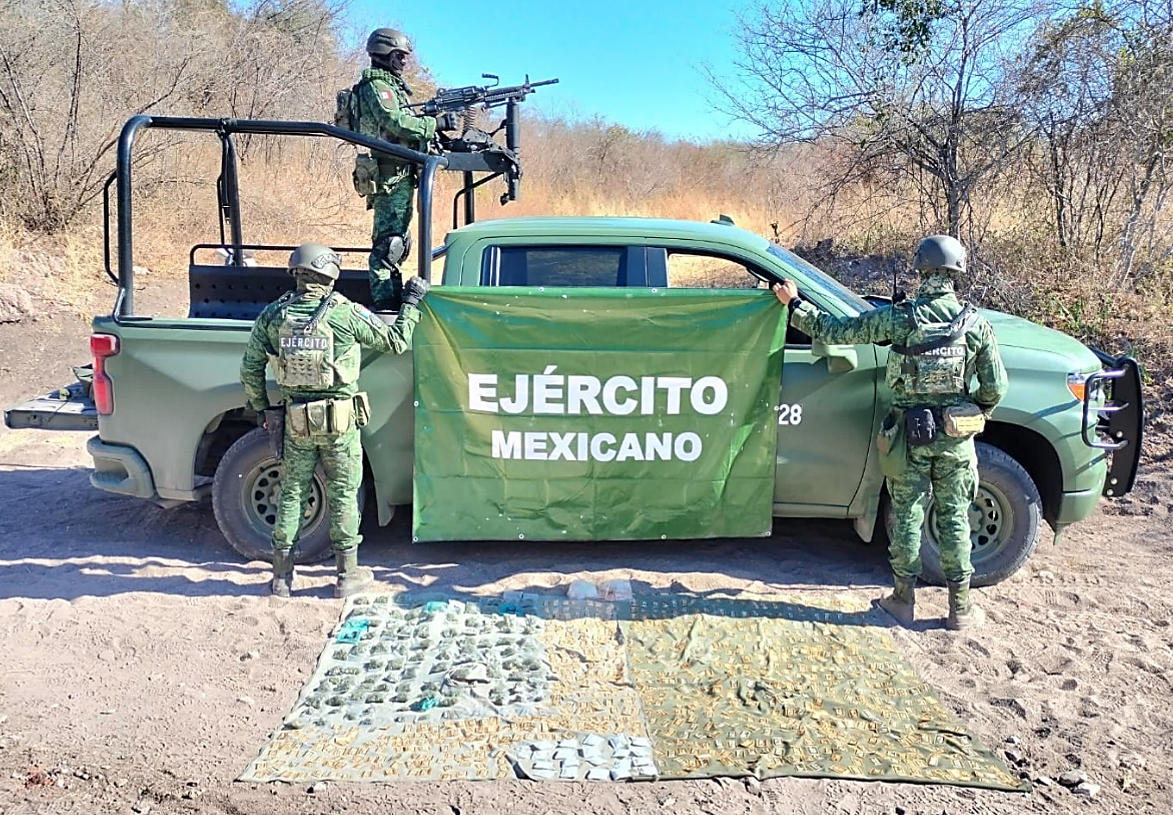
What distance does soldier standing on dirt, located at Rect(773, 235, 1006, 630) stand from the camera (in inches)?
170

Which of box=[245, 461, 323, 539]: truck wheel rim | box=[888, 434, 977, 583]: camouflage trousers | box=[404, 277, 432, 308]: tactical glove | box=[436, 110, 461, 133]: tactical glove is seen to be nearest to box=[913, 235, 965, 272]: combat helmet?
box=[888, 434, 977, 583]: camouflage trousers

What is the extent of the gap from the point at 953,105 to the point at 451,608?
8468mm

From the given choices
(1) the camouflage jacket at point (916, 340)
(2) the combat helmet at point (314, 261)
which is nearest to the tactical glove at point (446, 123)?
(2) the combat helmet at point (314, 261)

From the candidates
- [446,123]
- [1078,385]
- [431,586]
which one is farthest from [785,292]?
[446,123]

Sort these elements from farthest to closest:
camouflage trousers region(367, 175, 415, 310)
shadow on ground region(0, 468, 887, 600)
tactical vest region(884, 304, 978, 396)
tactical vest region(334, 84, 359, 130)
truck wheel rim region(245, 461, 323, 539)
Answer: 1. tactical vest region(334, 84, 359, 130)
2. camouflage trousers region(367, 175, 415, 310)
3. truck wheel rim region(245, 461, 323, 539)
4. shadow on ground region(0, 468, 887, 600)
5. tactical vest region(884, 304, 978, 396)

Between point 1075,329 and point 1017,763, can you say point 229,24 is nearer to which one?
point 1075,329

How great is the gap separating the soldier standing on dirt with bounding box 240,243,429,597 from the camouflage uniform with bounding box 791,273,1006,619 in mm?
2072

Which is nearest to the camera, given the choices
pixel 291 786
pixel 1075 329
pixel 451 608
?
pixel 291 786

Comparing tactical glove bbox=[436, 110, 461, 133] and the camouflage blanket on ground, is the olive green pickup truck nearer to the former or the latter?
the camouflage blanket on ground

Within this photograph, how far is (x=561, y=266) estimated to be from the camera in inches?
195

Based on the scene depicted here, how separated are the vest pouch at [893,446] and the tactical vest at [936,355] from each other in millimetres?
189

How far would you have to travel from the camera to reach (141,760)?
3436mm

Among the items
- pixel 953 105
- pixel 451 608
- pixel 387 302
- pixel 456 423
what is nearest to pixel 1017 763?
pixel 451 608

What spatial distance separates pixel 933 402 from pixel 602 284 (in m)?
1.71
